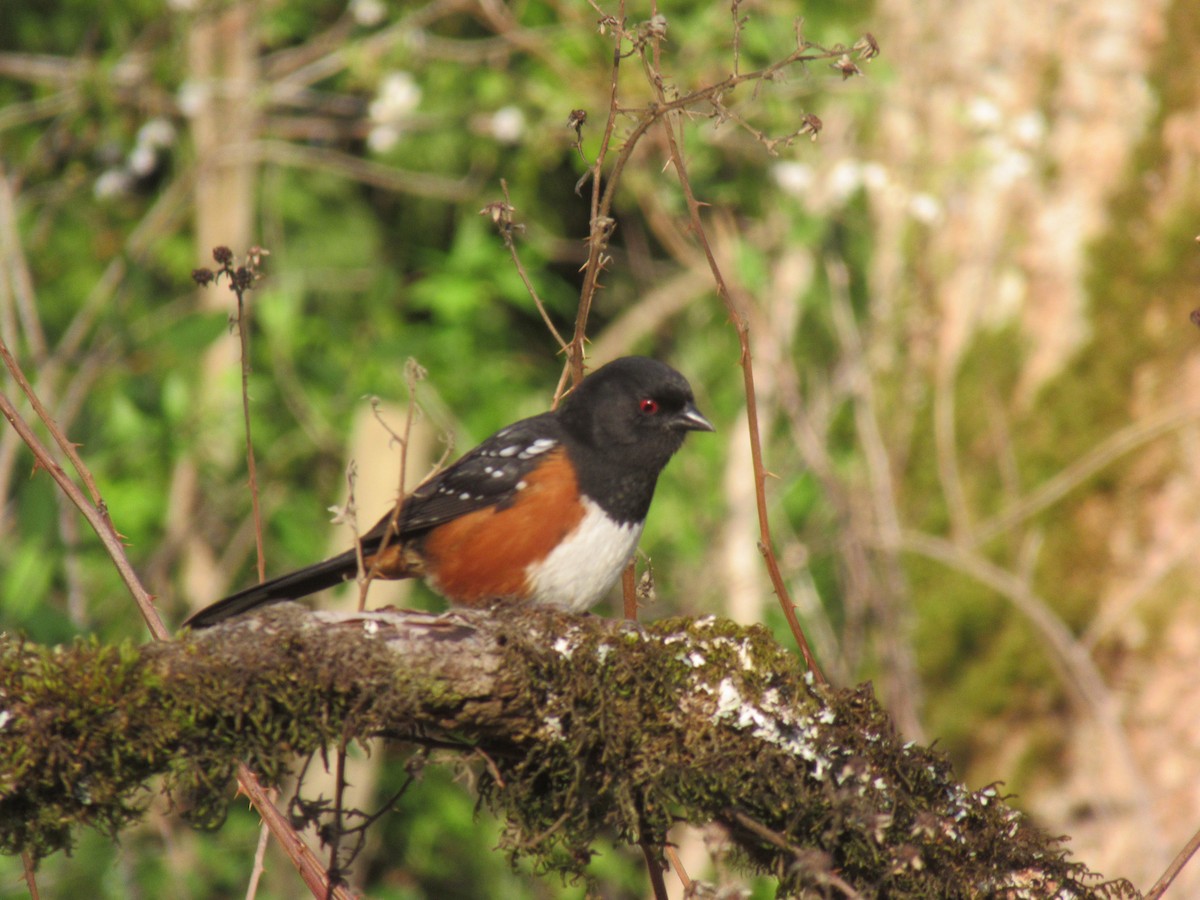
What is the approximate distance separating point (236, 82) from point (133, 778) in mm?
4536

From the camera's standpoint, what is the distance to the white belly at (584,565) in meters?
2.75

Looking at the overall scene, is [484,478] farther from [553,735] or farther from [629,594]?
[553,735]

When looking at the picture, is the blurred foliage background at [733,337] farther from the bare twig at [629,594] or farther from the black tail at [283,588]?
the bare twig at [629,594]

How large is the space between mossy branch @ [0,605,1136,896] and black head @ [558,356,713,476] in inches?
44.5

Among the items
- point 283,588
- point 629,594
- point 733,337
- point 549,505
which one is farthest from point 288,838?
point 733,337

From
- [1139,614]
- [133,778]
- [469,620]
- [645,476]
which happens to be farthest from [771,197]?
[133,778]

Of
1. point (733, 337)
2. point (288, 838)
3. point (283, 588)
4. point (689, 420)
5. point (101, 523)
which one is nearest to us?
point (288, 838)

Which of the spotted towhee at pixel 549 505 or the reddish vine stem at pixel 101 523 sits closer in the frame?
the reddish vine stem at pixel 101 523

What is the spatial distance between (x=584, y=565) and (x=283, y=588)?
0.65 meters

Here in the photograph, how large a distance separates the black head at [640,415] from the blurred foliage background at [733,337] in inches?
40.6

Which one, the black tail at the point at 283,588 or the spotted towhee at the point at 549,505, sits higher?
the spotted towhee at the point at 549,505

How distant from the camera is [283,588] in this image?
264 cm

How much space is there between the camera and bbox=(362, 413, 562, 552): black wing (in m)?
2.97

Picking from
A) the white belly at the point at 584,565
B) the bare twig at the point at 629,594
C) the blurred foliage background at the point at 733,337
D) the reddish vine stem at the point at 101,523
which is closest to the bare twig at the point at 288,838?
the reddish vine stem at the point at 101,523
